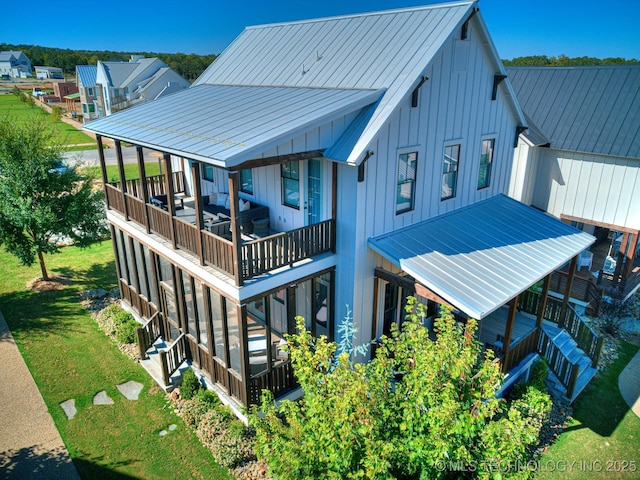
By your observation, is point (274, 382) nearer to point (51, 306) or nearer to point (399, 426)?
Answer: point (399, 426)

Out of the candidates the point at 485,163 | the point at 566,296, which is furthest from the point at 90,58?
the point at 566,296

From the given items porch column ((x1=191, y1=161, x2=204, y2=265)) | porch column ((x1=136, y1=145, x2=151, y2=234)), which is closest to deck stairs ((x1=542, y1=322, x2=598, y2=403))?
porch column ((x1=191, y1=161, x2=204, y2=265))

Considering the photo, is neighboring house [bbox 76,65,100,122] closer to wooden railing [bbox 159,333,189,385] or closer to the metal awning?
wooden railing [bbox 159,333,189,385]

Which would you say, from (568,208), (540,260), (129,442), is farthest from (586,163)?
(129,442)

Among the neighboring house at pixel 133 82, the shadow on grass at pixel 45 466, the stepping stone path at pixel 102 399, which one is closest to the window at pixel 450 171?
the stepping stone path at pixel 102 399

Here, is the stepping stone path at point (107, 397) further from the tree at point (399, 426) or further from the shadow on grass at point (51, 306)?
the tree at point (399, 426)
